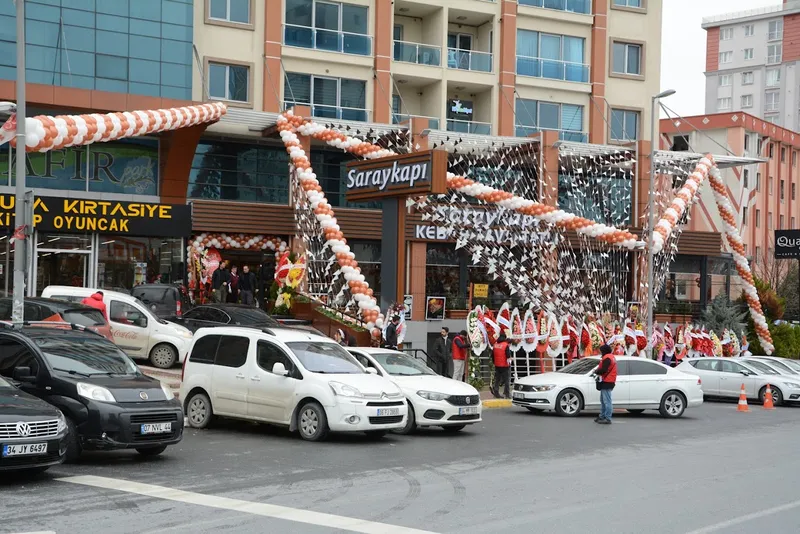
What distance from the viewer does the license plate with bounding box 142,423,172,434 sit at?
42.8 feet

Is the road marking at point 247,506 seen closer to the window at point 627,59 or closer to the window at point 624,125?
the window at point 624,125

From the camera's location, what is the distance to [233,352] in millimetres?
17078

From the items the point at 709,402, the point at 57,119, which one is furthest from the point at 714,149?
the point at 57,119

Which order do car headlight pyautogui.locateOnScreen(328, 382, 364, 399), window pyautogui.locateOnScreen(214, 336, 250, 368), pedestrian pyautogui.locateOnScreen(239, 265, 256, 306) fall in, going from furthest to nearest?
pedestrian pyautogui.locateOnScreen(239, 265, 256, 306) → window pyautogui.locateOnScreen(214, 336, 250, 368) → car headlight pyautogui.locateOnScreen(328, 382, 364, 399)

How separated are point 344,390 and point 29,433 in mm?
5629

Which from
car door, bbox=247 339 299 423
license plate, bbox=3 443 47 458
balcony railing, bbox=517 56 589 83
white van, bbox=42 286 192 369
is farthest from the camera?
balcony railing, bbox=517 56 589 83

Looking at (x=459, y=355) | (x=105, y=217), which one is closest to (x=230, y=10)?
(x=105, y=217)

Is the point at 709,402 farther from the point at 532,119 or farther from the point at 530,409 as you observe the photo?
the point at 532,119

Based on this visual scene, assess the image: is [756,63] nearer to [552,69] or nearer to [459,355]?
[552,69]

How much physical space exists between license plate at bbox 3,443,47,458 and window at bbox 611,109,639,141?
36.6m

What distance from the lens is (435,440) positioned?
17156mm

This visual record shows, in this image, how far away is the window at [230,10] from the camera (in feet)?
121

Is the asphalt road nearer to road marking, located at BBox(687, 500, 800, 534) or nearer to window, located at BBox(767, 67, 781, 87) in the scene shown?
road marking, located at BBox(687, 500, 800, 534)

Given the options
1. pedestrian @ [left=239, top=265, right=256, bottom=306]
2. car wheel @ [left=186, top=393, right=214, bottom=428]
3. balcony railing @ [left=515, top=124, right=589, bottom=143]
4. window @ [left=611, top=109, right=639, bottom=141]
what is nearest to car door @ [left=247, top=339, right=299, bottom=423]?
car wheel @ [left=186, top=393, right=214, bottom=428]
